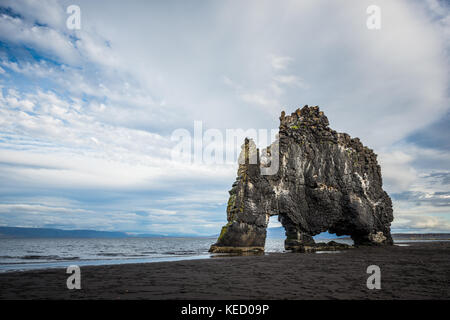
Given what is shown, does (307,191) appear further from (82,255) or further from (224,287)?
(224,287)

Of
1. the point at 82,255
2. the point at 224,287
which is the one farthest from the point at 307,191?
the point at 224,287

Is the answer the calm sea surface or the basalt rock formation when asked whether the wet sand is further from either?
the basalt rock formation

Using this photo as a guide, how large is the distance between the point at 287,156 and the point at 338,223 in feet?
57.1

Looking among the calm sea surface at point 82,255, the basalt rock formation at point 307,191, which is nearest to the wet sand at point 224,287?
the calm sea surface at point 82,255

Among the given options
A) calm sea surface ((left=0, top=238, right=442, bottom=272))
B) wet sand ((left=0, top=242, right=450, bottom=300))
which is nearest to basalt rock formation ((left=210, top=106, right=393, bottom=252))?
calm sea surface ((left=0, top=238, right=442, bottom=272))

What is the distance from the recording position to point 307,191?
176 ft

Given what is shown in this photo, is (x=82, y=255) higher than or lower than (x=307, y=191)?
lower

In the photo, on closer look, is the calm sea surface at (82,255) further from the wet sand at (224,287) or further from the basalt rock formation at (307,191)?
the wet sand at (224,287)

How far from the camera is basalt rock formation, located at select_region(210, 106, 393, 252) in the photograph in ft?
149

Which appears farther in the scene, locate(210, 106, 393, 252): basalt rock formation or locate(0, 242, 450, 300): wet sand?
locate(210, 106, 393, 252): basalt rock formation

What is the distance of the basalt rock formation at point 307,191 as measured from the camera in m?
45.5

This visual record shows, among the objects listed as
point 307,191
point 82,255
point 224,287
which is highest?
point 307,191

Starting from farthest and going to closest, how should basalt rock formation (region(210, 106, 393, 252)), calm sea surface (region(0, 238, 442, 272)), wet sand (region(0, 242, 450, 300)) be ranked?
basalt rock formation (region(210, 106, 393, 252)) < calm sea surface (region(0, 238, 442, 272)) < wet sand (region(0, 242, 450, 300))

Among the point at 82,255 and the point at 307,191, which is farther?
the point at 307,191
